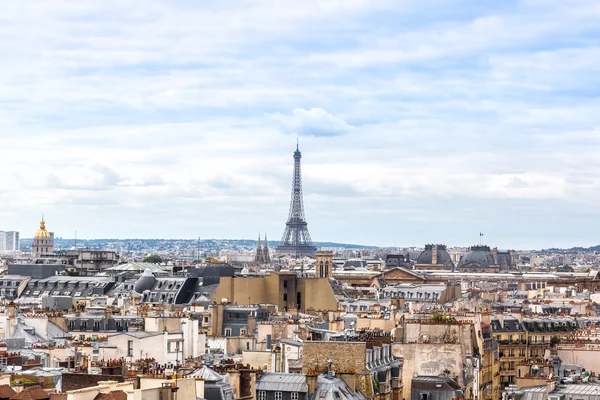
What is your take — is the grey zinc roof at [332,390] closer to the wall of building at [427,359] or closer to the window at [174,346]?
the wall of building at [427,359]

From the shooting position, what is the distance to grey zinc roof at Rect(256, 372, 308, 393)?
3869 cm

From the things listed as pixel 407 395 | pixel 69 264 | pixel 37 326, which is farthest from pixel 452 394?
pixel 69 264

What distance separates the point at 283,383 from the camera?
3906 centimetres

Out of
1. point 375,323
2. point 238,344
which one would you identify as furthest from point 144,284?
point 238,344

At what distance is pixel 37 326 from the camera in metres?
61.2

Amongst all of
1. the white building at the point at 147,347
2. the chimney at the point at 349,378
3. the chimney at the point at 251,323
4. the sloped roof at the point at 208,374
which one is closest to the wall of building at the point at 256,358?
the white building at the point at 147,347

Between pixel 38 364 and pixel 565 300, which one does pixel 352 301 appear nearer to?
pixel 565 300

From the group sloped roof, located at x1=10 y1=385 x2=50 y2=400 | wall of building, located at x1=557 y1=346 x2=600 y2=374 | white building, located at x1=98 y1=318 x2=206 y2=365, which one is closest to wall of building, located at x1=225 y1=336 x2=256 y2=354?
white building, located at x1=98 y1=318 x2=206 y2=365

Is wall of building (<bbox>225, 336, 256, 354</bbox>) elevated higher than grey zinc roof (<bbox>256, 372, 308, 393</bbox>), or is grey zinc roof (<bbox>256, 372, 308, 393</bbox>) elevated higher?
wall of building (<bbox>225, 336, 256, 354</bbox>)

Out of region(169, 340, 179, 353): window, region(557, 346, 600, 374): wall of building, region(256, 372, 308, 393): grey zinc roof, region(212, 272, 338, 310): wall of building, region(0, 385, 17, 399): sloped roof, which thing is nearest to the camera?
region(0, 385, 17, 399): sloped roof

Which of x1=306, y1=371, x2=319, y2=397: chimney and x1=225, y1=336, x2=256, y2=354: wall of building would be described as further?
x1=225, y1=336, x2=256, y2=354: wall of building

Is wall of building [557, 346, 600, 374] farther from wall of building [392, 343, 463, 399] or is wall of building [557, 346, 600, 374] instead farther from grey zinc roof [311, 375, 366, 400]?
grey zinc roof [311, 375, 366, 400]

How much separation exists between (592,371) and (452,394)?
1033 centimetres

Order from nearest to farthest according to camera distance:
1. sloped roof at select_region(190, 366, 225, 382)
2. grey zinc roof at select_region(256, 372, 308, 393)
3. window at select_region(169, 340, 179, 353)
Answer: sloped roof at select_region(190, 366, 225, 382) < grey zinc roof at select_region(256, 372, 308, 393) < window at select_region(169, 340, 179, 353)
